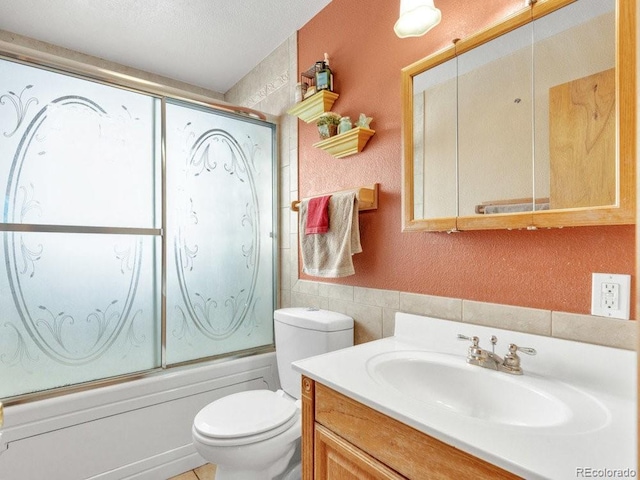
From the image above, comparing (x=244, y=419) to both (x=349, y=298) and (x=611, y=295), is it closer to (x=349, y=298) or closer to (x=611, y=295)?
(x=349, y=298)

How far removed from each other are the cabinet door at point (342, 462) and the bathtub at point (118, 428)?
1.09 metres

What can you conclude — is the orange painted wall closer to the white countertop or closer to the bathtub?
the white countertop

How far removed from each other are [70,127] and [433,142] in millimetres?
1604

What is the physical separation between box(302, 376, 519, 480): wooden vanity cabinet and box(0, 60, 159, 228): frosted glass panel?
1.31 meters

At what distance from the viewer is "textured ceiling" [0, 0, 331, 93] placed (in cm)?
190

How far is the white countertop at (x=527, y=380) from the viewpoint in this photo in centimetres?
60

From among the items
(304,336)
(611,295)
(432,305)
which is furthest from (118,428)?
(611,295)

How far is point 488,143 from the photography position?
1.13 m

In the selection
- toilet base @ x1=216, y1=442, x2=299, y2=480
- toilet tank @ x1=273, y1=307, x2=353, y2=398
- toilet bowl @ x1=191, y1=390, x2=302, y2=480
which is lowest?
toilet base @ x1=216, y1=442, x2=299, y2=480

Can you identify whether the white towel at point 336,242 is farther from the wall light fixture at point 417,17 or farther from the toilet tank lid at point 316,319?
the wall light fixture at point 417,17

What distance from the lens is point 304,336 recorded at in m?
1.64

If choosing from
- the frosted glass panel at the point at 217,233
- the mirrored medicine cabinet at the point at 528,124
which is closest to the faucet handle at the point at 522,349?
the mirrored medicine cabinet at the point at 528,124

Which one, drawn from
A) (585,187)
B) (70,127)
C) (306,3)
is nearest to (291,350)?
(585,187)

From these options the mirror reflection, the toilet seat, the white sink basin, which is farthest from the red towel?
the toilet seat
